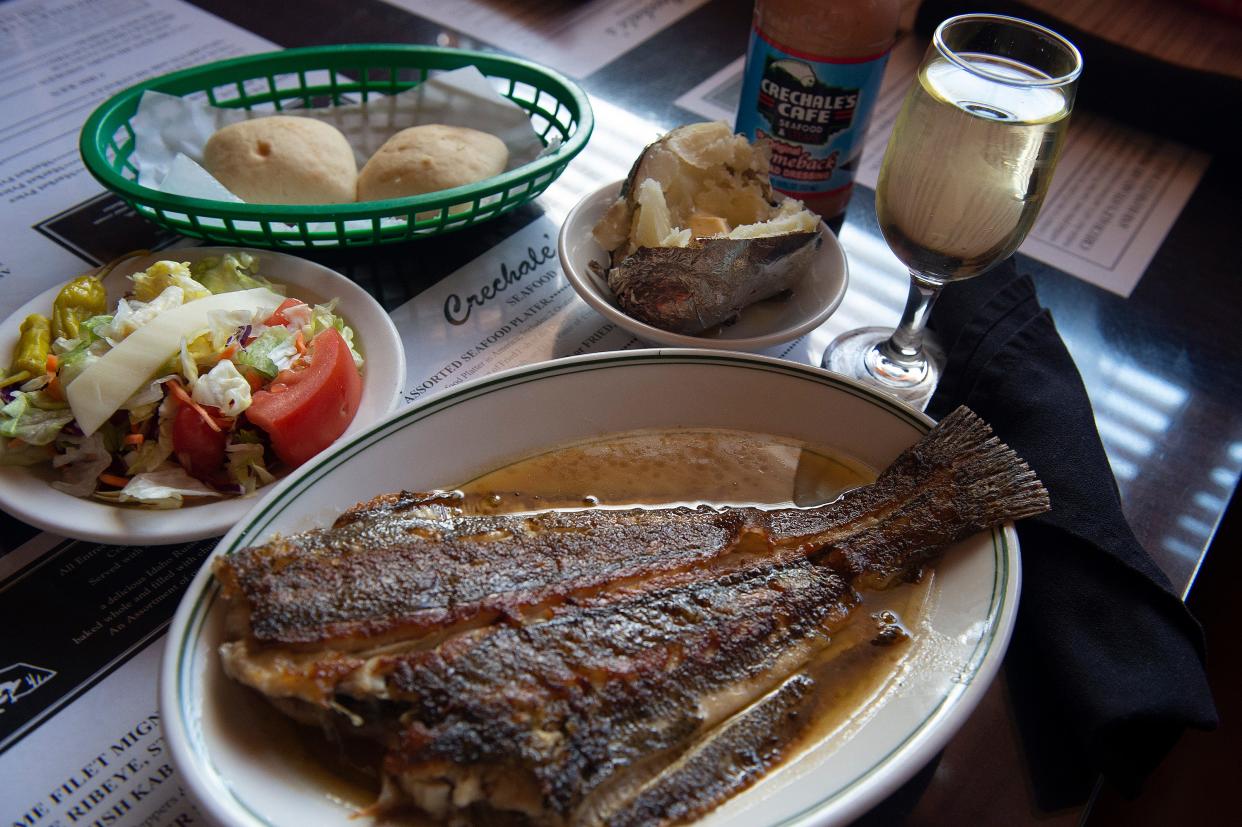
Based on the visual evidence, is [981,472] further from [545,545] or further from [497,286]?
[497,286]

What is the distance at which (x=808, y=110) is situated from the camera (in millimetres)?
1503

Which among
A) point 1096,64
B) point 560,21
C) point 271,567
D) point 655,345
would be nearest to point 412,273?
point 655,345

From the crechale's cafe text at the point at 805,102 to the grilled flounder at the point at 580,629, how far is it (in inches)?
25.8

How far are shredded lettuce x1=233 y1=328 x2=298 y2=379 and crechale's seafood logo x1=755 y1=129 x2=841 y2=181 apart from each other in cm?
86

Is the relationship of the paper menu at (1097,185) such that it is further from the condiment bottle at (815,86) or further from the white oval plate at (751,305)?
the white oval plate at (751,305)

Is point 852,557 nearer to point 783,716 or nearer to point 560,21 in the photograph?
point 783,716

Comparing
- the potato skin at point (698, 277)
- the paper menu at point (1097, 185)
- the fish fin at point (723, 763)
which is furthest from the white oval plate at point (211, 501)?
the paper menu at point (1097, 185)

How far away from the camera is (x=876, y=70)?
57.9 inches

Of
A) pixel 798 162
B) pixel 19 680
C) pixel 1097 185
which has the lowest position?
pixel 19 680

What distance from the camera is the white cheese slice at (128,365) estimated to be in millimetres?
Answer: 1101

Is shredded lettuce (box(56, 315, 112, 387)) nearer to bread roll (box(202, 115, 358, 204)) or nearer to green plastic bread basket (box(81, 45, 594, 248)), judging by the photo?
green plastic bread basket (box(81, 45, 594, 248))

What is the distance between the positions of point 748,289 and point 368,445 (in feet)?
2.06

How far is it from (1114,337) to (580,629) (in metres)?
1.22

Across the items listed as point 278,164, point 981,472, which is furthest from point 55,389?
point 981,472
